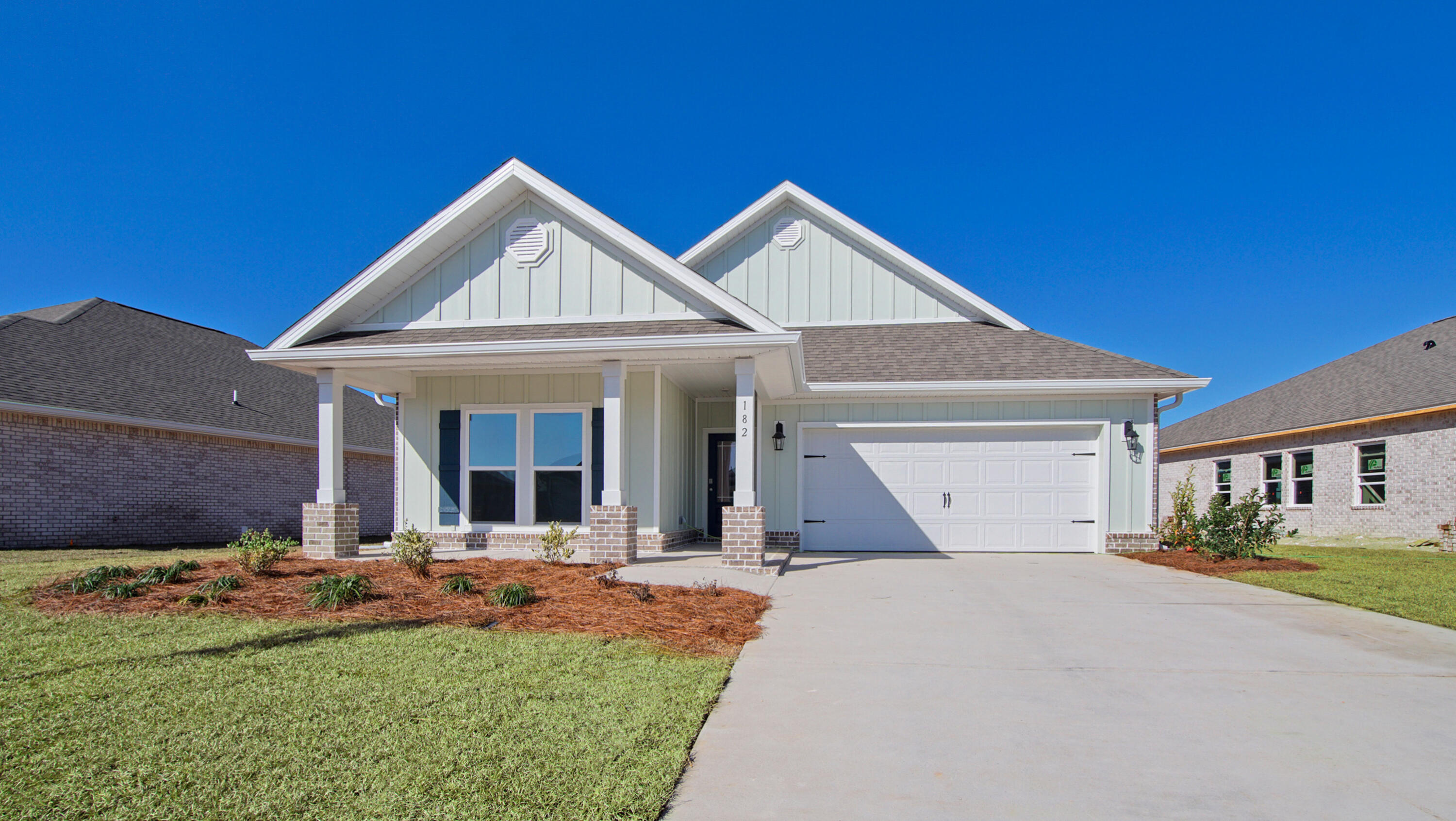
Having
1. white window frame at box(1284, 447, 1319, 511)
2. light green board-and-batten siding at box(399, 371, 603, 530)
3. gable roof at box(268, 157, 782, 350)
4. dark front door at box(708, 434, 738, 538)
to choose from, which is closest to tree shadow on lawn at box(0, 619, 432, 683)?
gable roof at box(268, 157, 782, 350)

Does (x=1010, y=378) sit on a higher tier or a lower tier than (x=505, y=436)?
higher

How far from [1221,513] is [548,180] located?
11032 mm

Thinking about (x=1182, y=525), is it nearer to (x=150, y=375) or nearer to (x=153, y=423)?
(x=153, y=423)

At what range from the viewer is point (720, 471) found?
14.1 m

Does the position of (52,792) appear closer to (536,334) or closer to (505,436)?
(536,334)

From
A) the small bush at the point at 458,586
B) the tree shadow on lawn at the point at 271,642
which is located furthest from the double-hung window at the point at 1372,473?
the tree shadow on lawn at the point at 271,642

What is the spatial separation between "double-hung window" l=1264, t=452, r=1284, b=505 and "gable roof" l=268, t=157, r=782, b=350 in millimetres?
17920

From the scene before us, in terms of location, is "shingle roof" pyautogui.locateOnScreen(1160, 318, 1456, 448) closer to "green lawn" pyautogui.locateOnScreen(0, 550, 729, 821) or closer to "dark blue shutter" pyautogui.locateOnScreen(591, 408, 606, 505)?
"dark blue shutter" pyautogui.locateOnScreen(591, 408, 606, 505)

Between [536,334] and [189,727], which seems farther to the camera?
[536,334]

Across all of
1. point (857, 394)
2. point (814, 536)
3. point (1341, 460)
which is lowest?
point (814, 536)

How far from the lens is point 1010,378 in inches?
484

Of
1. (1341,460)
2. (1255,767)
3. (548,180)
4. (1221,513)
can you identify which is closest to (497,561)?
(548,180)

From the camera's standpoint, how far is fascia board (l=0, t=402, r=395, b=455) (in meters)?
12.4

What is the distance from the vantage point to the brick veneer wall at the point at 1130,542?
40.1ft
